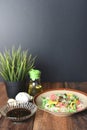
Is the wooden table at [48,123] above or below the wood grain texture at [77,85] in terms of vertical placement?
above

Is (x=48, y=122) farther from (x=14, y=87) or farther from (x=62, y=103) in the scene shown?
(x=14, y=87)

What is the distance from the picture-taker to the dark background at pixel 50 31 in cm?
136

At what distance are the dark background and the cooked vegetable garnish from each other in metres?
0.35

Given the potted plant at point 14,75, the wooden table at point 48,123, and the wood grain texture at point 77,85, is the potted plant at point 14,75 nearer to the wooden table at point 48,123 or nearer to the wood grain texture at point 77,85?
the wooden table at point 48,123

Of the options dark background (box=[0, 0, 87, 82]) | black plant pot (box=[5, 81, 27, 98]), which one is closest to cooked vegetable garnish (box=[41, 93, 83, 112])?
black plant pot (box=[5, 81, 27, 98])

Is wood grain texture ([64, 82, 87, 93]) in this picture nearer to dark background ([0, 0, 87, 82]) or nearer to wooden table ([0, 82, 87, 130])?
dark background ([0, 0, 87, 82])

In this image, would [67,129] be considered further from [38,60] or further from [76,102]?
[38,60]

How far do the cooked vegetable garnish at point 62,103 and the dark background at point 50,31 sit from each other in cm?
35

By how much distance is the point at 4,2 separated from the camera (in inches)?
53.2

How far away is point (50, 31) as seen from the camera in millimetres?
1393

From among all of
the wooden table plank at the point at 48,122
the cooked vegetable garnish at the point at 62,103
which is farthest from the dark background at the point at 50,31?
the wooden table plank at the point at 48,122

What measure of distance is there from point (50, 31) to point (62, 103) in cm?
48

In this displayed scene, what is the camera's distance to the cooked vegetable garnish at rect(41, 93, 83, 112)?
105 centimetres

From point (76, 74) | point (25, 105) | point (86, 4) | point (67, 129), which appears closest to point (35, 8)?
point (86, 4)
